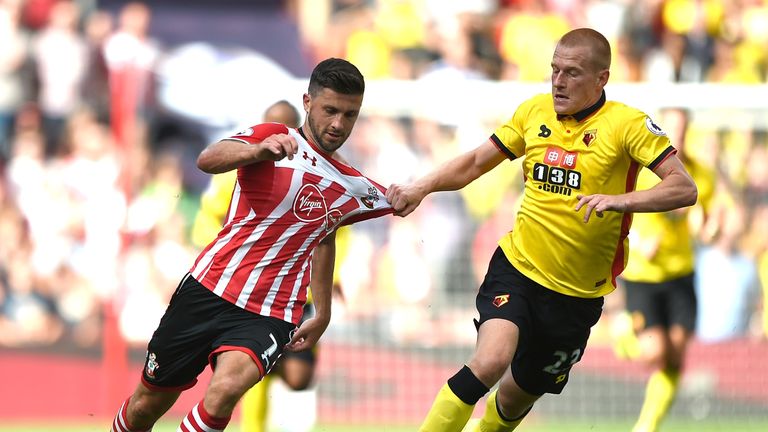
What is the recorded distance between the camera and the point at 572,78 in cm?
681

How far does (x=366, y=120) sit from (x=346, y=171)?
5050 mm

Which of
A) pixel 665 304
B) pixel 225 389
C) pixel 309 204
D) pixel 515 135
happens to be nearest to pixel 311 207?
pixel 309 204

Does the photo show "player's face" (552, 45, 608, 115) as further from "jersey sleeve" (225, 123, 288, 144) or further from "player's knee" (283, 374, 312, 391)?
"player's knee" (283, 374, 312, 391)

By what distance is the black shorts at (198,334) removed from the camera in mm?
6352

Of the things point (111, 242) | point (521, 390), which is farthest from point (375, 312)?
point (521, 390)

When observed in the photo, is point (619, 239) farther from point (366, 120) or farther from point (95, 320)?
point (95, 320)

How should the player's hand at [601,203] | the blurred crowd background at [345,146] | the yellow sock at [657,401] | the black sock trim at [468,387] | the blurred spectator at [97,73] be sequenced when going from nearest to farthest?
the player's hand at [601,203] → the black sock trim at [468,387] → the yellow sock at [657,401] → the blurred crowd background at [345,146] → the blurred spectator at [97,73]

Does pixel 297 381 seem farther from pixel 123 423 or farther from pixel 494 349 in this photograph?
pixel 494 349

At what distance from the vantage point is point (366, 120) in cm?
1164

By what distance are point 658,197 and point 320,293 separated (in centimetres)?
177

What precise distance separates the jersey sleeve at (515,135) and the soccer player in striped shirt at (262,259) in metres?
0.93

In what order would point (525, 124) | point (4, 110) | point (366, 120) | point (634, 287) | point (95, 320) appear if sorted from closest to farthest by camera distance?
point (525, 124) → point (634, 287) → point (366, 120) → point (95, 320) → point (4, 110)

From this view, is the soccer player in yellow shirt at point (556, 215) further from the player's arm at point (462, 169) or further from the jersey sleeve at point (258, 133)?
the jersey sleeve at point (258, 133)

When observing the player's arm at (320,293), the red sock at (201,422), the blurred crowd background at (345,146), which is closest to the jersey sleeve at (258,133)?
the player's arm at (320,293)
